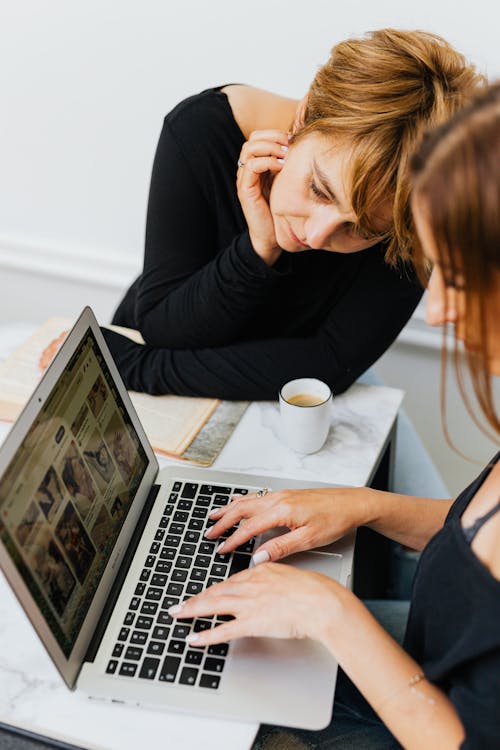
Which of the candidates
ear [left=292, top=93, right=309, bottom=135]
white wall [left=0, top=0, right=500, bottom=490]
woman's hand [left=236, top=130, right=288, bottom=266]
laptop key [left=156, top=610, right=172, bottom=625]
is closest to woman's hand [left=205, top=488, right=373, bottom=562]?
laptop key [left=156, top=610, right=172, bottom=625]

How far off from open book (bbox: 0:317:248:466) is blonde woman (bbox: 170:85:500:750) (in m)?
0.18

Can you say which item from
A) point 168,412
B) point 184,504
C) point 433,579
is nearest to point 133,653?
point 184,504

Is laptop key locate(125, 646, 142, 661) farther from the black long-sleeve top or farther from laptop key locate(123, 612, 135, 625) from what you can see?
the black long-sleeve top

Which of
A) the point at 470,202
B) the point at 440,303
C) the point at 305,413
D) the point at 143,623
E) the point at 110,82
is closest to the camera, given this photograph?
the point at 470,202

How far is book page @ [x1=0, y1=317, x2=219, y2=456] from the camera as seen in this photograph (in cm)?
110

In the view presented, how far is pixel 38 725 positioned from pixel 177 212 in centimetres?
81

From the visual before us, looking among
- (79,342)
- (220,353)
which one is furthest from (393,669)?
(220,353)

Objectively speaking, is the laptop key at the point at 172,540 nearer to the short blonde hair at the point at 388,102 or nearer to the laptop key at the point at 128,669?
the laptop key at the point at 128,669

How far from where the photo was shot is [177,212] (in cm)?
125

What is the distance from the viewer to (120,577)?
861 millimetres

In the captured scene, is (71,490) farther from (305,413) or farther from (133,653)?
(305,413)

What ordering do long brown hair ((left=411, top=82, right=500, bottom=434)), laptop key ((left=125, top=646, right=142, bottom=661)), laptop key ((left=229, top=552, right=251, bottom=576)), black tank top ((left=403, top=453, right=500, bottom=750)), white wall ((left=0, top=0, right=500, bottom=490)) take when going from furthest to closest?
white wall ((left=0, top=0, right=500, bottom=490)), laptop key ((left=229, top=552, right=251, bottom=576)), laptop key ((left=125, top=646, right=142, bottom=661)), black tank top ((left=403, top=453, right=500, bottom=750)), long brown hair ((left=411, top=82, right=500, bottom=434))

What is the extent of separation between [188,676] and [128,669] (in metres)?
0.06

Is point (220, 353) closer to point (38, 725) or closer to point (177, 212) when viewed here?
point (177, 212)
